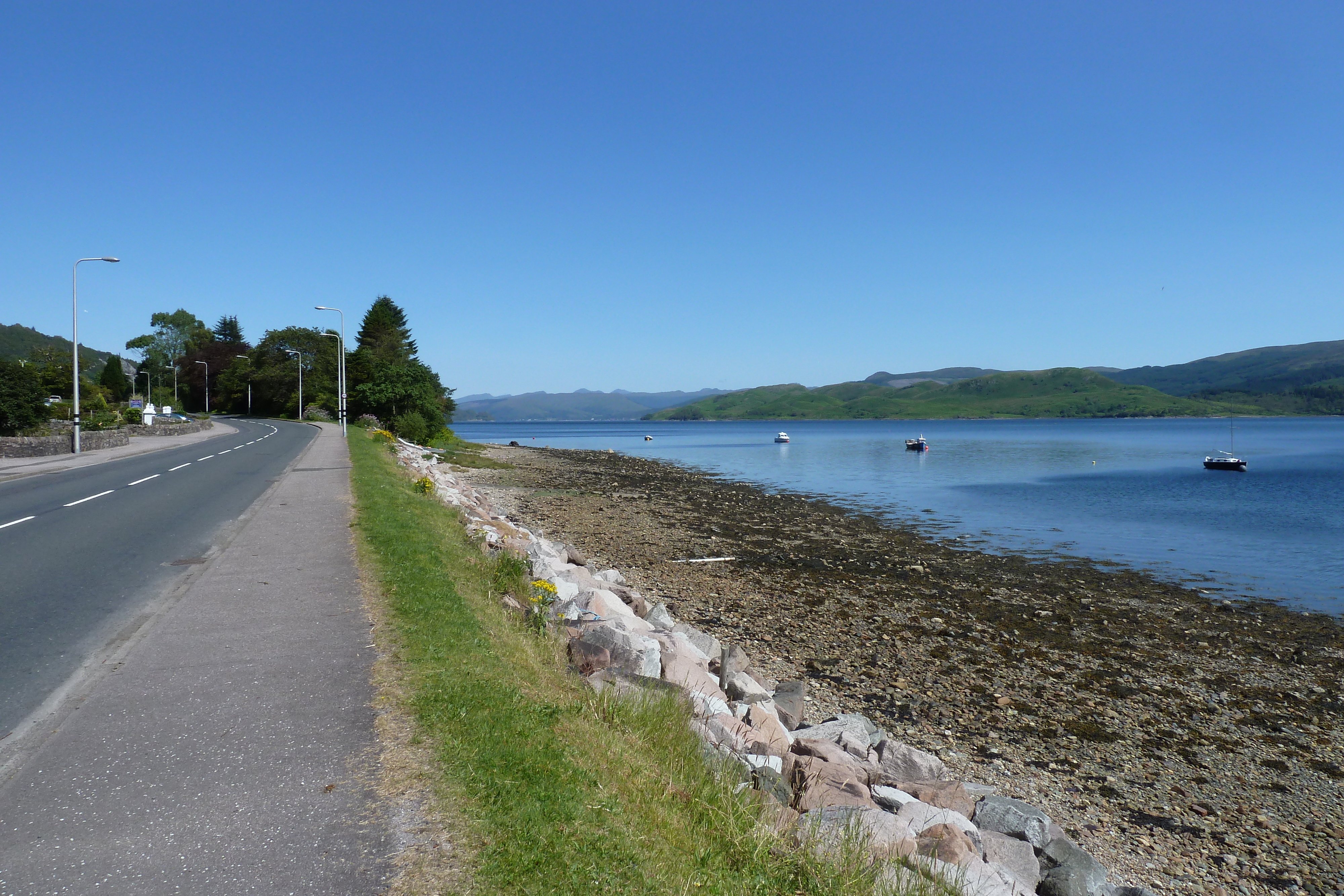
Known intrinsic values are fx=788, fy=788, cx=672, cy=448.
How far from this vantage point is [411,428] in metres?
57.1

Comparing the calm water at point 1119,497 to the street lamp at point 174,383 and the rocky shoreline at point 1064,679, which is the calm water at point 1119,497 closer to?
the rocky shoreline at point 1064,679

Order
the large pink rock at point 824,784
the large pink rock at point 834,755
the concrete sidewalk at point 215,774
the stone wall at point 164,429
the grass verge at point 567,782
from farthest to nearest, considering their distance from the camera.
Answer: the stone wall at point 164,429
the large pink rock at point 834,755
the large pink rock at point 824,784
the grass verge at point 567,782
the concrete sidewalk at point 215,774

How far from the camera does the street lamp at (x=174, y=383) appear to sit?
9888 centimetres

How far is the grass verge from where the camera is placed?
372 cm

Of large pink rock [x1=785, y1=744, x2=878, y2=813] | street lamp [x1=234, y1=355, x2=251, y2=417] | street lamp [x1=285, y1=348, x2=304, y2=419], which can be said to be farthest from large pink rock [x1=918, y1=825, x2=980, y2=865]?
street lamp [x1=234, y1=355, x2=251, y2=417]

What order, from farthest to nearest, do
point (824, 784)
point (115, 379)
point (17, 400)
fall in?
1. point (115, 379)
2. point (17, 400)
3. point (824, 784)

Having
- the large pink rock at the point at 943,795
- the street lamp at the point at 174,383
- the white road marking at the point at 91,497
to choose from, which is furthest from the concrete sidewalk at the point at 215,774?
the street lamp at the point at 174,383

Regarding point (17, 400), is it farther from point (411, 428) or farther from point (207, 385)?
point (207, 385)

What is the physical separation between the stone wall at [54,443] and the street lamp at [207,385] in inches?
2710

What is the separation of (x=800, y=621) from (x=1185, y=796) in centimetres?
707

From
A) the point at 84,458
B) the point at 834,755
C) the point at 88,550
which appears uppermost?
the point at 84,458

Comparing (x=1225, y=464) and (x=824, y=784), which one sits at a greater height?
(x=824, y=784)

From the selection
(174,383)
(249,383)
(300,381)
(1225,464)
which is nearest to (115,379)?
(174,383)

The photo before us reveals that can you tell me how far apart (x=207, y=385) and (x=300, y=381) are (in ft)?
126
